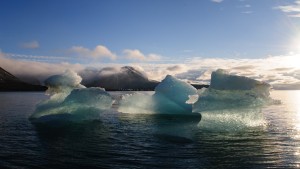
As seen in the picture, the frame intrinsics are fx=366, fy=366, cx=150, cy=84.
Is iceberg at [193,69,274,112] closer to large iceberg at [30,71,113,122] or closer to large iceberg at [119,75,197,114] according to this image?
large iceberg at [119,75,197,114]

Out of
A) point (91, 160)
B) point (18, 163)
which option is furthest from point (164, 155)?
point (18, 163)

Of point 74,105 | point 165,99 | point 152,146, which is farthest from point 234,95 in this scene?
point 74,105

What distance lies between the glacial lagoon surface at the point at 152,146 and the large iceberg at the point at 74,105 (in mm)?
1999

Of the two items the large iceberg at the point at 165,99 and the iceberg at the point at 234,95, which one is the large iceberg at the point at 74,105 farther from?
the iceberg at the point at 234,95

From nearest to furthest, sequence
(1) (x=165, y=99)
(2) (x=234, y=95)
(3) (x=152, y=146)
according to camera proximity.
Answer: (3) (x=152, y=146)
(2) (x=234, y=95)
(1) (x=165, y=99)

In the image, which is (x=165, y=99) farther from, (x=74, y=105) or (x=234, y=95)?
(x=234, y=95)

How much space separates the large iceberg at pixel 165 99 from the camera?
138 ft

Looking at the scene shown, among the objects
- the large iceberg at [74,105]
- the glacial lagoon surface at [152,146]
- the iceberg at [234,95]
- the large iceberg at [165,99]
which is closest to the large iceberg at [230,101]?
the iceberg at [234,95]

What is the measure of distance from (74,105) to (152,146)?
48.2 ft

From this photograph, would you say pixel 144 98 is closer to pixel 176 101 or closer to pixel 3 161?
pixel 176 101

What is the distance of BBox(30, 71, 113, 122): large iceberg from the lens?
3512cm

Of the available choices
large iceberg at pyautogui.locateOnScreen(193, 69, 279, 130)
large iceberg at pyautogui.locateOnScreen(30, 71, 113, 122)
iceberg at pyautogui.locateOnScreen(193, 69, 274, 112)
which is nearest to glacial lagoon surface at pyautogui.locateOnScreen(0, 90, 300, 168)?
large iceberg at pyautogui.locateOnScreen(193, 69, 279, 130)

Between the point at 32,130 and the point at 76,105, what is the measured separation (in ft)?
20.0

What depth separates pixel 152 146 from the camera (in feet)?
75.0
